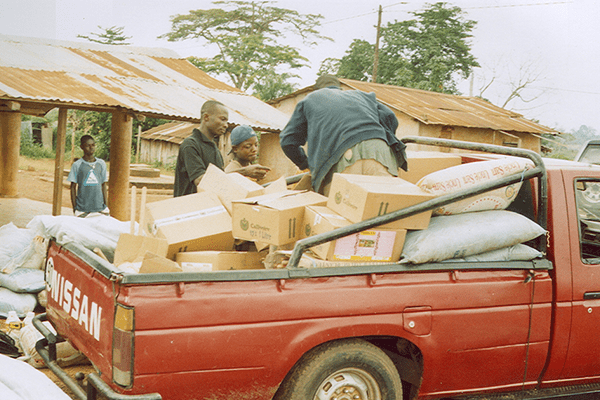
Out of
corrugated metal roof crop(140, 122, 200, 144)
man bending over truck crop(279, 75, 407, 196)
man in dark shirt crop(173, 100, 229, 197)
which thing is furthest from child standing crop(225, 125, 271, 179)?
corrugated metal roof crop(140, 122, 200, 144)

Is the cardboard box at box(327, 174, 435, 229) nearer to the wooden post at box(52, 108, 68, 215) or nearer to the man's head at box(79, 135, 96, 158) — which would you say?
the man's head at box(79, 135, 96, 158)

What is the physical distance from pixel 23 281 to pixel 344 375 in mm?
3626

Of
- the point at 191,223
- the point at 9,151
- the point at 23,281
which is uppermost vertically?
the point at 191,223

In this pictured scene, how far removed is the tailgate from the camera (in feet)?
8.62

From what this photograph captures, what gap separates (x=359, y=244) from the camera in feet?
9.89

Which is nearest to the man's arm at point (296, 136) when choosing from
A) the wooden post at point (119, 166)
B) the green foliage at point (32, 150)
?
the wooden post at point (119, 166)

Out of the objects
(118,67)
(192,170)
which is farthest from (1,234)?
(118,67)

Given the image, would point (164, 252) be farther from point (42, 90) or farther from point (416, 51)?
point (416, 51)

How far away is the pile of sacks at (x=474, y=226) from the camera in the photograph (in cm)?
307

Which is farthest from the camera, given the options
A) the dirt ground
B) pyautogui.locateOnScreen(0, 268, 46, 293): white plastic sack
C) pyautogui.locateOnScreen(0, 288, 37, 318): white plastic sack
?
the dirt ground

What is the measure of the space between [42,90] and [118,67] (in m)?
2.78

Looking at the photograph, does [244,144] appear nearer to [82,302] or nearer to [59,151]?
[82,302]

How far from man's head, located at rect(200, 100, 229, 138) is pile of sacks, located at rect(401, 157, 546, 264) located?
7.07 ft

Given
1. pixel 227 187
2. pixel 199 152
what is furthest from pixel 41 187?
pixel 227 187
